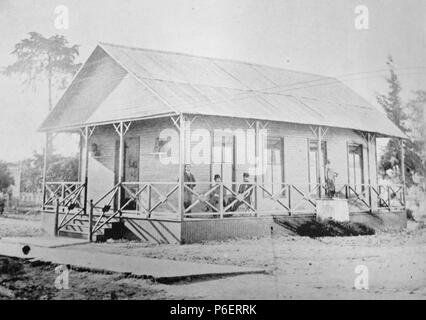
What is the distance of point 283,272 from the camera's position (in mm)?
8938

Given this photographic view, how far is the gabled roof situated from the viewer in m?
14.0

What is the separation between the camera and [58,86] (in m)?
26.1

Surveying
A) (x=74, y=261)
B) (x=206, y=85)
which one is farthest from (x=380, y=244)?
(x=74, y=261)

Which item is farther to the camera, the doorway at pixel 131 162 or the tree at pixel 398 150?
the tree at pixel 398 150

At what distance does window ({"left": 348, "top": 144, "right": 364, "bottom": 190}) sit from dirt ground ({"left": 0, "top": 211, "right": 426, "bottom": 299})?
5184 millimetres

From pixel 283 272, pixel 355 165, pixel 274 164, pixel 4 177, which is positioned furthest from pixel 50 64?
pixel 283 272

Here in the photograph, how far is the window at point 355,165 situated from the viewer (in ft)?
62.9

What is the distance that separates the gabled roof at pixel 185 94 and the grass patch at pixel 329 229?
11.4 ft

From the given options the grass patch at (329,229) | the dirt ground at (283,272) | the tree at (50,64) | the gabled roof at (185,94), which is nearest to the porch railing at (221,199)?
the grass patch at (329,229)

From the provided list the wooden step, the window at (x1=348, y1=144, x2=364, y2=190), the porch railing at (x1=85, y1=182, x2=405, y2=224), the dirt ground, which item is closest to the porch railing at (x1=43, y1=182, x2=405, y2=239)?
the porch railing at (x1=85, y1=182, x2=405, y2=224)

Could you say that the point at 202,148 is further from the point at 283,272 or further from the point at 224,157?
the point at 283,272

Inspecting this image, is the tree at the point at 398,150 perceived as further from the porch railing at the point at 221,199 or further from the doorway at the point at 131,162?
the doorway at the point at 131,162

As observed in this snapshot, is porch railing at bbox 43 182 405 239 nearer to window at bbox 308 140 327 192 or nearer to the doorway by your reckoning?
the doorway

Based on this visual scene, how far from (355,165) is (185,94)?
9.14m
